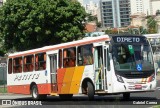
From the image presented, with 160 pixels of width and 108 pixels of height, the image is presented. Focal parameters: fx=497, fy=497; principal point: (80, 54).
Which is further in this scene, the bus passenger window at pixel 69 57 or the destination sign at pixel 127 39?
the bus passenger window at pixel 69 57

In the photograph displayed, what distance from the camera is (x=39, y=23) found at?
162ft

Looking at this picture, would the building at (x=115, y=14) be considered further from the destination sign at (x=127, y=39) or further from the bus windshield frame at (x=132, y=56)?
the bus windshield frame at (x=132, y=56)

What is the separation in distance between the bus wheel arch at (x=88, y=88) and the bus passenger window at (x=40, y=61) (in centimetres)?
426

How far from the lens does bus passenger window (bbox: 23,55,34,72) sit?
1106 inches

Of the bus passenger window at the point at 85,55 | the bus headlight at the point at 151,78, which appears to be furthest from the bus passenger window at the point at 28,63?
→ the bus headlight at the point at 151,78

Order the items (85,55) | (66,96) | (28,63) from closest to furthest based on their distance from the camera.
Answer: (85,55)
(66,96)
(28,63)

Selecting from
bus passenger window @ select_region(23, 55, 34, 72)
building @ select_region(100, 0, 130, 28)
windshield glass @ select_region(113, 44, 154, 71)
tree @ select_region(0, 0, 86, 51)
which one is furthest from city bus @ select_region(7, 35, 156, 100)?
building @ select_region(100, 0, 130, 28)

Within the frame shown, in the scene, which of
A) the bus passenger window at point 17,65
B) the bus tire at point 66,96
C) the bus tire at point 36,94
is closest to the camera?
the bus tire at point 66,96

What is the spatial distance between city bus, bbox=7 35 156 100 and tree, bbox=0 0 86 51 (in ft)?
72.5

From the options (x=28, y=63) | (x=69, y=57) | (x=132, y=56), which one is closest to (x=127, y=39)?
(x=132, y=56)

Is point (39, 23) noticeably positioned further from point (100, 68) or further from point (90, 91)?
point (100, 68)

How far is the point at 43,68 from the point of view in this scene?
26.8 meters

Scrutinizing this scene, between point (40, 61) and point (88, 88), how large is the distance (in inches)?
225

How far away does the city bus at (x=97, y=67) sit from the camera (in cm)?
2098
